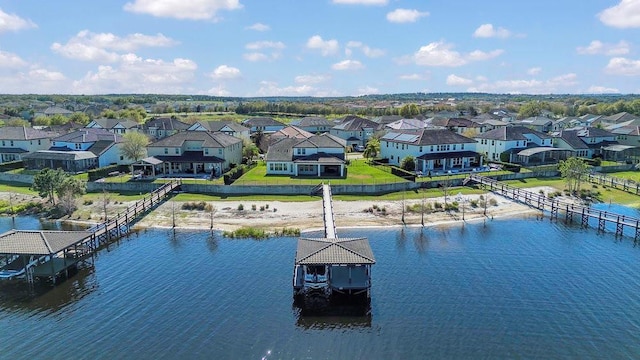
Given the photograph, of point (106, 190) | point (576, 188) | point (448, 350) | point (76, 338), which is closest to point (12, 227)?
point (106, 190)

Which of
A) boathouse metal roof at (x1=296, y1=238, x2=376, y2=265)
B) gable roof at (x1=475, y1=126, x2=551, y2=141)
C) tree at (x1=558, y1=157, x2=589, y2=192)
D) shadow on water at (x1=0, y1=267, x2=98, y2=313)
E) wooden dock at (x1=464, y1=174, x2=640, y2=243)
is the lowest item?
shadow on water at (x1=0, y1=267, x2=98, y2=313)

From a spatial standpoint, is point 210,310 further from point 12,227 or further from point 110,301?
point 12,227

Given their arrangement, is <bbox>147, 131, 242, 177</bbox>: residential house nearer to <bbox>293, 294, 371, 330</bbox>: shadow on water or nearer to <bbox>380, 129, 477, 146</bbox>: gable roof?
<bbox>380, 129, 477, 146</bbox>: gable roof

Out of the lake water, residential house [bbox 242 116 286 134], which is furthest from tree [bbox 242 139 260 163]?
the lake water

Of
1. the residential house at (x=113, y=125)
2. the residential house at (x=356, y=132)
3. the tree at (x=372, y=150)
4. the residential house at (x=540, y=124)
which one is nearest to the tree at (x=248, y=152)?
the tree at (x=372, y=150)

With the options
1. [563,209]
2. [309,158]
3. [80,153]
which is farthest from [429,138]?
[80,153]

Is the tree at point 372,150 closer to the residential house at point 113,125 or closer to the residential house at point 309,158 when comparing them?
the residential house at point 309,158
